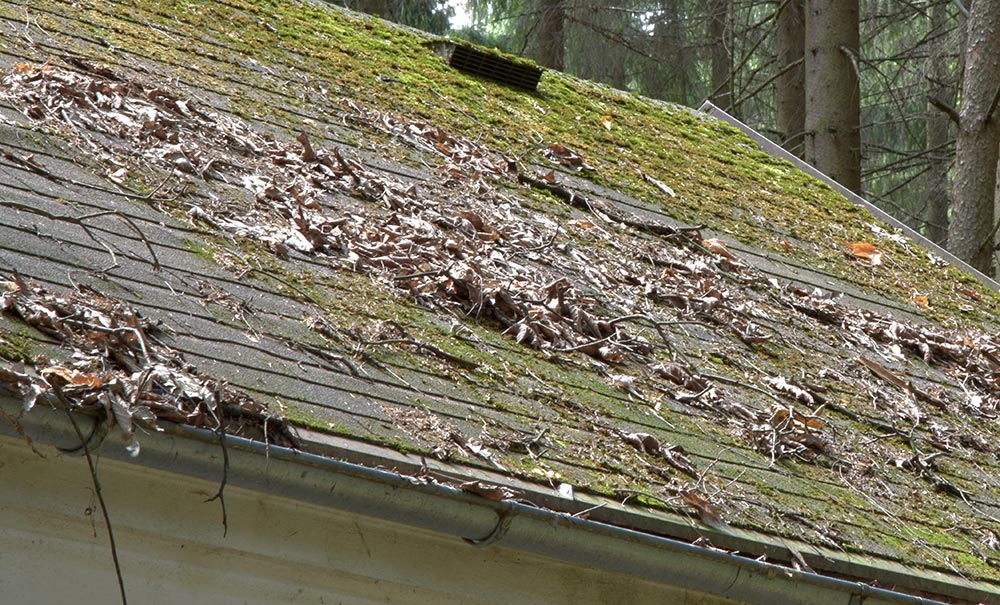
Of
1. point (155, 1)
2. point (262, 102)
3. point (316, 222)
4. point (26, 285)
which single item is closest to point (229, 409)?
point (26, 285)

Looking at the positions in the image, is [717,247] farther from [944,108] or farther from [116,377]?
[944,108]

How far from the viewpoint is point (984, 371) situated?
6305mm

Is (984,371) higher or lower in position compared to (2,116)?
lower

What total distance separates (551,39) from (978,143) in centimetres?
Answer: 701

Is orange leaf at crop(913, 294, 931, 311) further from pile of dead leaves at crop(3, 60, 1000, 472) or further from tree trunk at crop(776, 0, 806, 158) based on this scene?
tree trunk at crop(776, 0, 806, 158)

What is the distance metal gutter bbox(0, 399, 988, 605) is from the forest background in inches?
293

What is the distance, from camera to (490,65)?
785 cm

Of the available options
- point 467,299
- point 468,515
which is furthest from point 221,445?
point 467,299

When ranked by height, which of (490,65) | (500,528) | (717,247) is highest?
(490,65)

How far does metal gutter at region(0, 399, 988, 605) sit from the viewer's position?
2.91 m

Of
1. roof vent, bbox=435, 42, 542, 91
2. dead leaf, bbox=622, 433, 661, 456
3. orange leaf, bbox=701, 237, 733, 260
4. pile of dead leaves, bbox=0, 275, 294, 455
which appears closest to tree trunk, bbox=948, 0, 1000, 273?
roof vent, bbox=435, 42, 542, 91

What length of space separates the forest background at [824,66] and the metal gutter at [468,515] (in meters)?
7.44

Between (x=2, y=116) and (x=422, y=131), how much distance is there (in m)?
2.37

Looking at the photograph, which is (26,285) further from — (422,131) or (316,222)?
(422,131)
